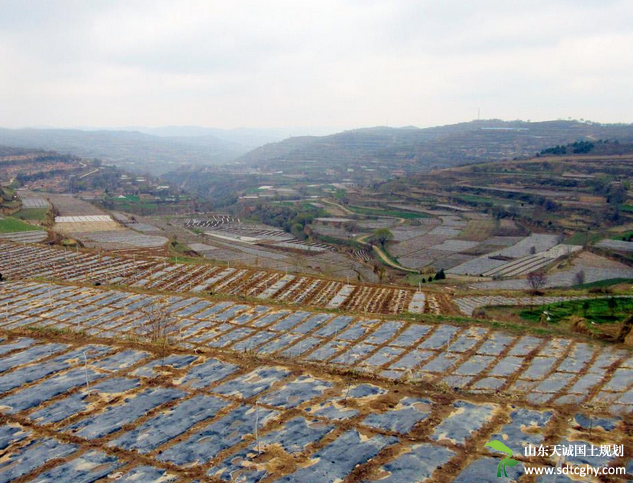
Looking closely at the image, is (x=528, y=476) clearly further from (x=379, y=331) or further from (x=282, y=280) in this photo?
(x=282, y=280)

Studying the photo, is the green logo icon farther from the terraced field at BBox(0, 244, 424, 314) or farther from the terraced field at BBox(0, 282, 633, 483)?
the terraced field at BBox(0, 244, 424, 314)

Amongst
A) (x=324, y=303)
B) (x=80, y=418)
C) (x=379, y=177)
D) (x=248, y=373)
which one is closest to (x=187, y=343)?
(x=248, y=373)

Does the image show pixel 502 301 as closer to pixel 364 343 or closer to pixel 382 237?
pixel 364 343

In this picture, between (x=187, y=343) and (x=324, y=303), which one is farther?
(x=324, y=303)

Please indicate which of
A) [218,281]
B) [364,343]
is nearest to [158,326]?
[364,343]

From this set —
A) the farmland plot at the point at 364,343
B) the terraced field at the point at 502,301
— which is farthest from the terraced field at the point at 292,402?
the terraced field at the point at 502,301

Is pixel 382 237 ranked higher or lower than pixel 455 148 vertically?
lower
